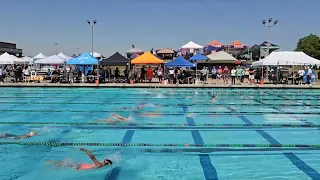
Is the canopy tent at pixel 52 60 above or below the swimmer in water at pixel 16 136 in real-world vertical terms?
above

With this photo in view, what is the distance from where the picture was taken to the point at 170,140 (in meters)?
7.81

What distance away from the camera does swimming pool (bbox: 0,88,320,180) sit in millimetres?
5824

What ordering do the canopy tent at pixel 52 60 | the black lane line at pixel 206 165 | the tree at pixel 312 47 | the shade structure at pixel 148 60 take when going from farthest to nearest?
the tree at pixel 312 47 < the canopy tent at pixel 52 60 < the shade structure at pixel 148 60 < the black lane line at pixel 206 165

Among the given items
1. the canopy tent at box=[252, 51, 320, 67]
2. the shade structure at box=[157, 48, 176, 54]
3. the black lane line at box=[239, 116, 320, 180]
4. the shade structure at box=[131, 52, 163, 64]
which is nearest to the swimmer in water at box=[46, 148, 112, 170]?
the black lane line at box=[239, 116, 320, 180]

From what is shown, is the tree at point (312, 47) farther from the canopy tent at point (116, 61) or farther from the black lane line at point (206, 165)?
the black lane line at point (206, 165)

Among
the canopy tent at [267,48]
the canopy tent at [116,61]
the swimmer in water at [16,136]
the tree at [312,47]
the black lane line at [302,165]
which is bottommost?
the black lane line at [302,165]

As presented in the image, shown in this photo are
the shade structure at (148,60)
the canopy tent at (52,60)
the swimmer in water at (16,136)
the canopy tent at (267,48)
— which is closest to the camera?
the swimmer in water at (16,136)

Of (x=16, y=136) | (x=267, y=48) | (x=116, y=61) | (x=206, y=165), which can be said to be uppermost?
(x=267, y=48)

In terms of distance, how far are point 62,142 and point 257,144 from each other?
146 inches

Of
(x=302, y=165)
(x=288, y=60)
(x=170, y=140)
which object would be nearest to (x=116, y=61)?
(x=288, y=60)

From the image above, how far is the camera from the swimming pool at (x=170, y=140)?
19.1ft

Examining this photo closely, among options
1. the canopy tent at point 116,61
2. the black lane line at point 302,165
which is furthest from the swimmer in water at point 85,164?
the canopy tent at point 116,61

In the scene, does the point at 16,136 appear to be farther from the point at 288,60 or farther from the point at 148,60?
the point at 288,60

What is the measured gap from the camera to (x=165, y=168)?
6008mm
